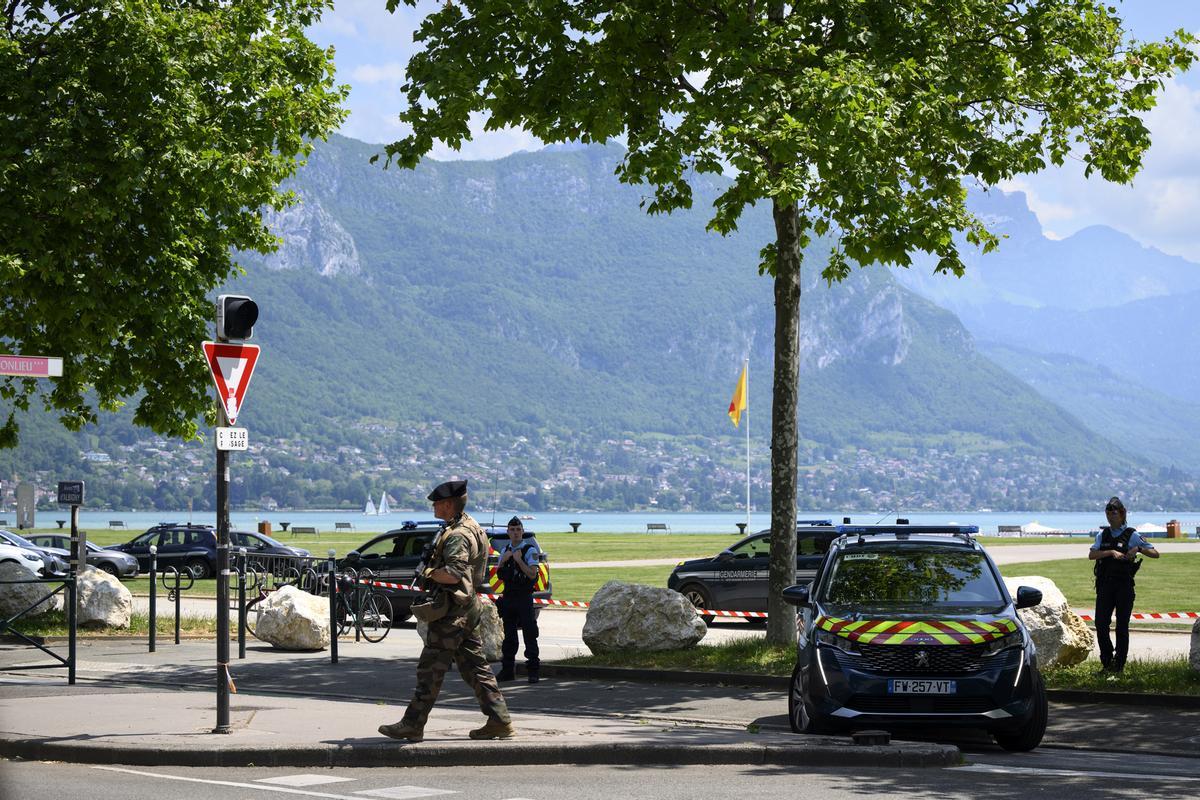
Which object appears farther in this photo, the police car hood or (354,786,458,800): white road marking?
the police car hood

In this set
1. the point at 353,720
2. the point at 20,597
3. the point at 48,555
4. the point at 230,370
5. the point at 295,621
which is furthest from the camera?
the point at 48,555

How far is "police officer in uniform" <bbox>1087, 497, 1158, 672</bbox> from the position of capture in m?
16.6

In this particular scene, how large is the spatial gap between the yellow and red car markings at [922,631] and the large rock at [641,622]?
21.4 feet

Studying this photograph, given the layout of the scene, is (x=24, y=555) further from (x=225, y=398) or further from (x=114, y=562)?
(x=225, y=398)

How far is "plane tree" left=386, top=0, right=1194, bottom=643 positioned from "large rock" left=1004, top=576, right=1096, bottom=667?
3.00 meters

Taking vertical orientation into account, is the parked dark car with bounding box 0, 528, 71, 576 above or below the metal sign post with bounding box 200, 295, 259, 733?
below

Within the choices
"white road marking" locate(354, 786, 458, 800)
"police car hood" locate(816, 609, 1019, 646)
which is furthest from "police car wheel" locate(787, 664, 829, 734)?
"white road marking" locate(354, 786, 458, 800)

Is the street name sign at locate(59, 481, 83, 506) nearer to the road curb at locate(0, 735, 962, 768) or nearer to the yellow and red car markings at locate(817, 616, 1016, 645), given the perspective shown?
the road curb at locate(0, 735, 962, 768)

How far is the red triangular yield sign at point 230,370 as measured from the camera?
1234cm

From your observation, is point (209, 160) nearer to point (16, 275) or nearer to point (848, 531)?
point (16, 275)

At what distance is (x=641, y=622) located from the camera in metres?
19.1

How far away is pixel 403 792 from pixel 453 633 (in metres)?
1.78

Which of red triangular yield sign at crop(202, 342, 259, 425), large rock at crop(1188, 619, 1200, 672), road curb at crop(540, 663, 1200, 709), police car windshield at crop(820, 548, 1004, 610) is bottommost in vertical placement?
road curb at crop(540, 663, 1200, 709)

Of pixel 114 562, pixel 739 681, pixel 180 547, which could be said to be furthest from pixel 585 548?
pixel 739 681
